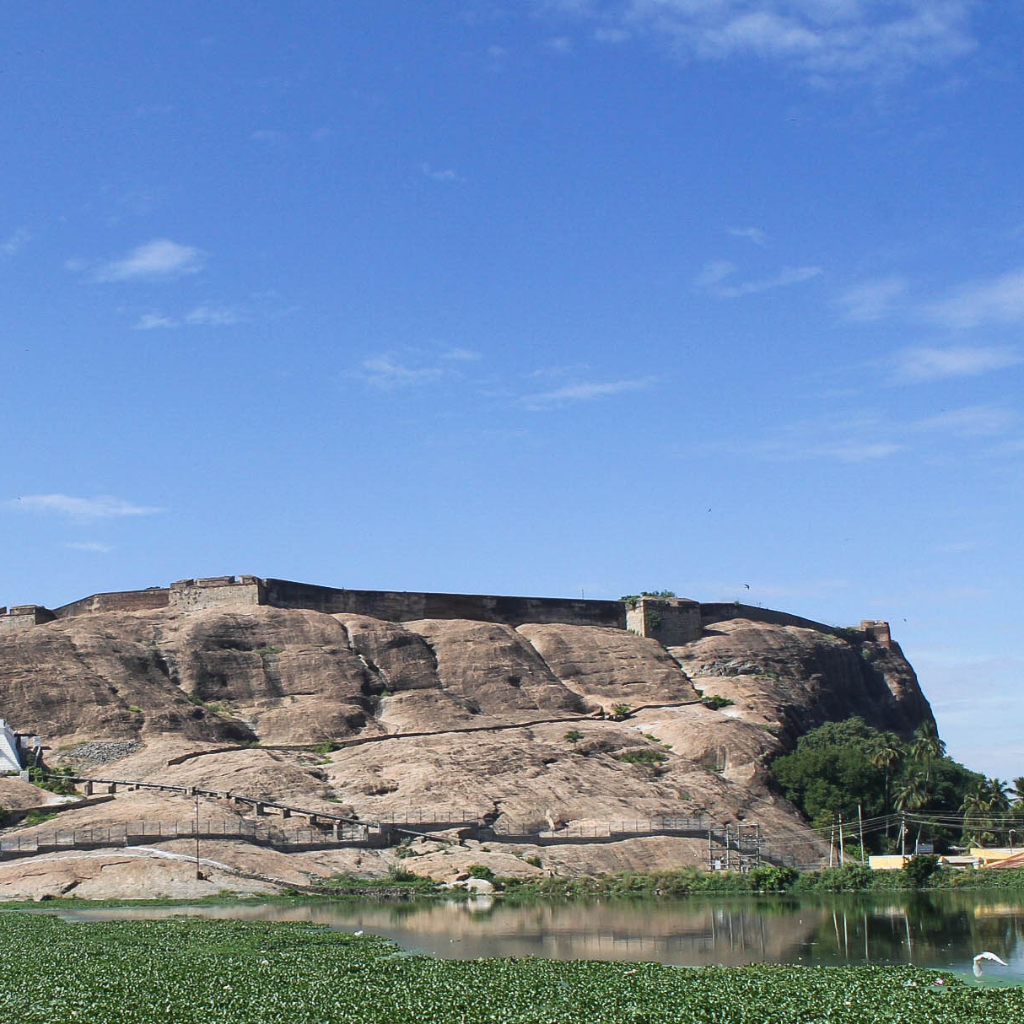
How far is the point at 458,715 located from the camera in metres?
77.1

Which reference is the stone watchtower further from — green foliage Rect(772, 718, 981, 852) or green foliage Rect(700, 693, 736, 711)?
green foliage Rect(772, 718, 981, 852)

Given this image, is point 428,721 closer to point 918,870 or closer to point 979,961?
point 918,870

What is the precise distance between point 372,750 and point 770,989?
42072 millimetres

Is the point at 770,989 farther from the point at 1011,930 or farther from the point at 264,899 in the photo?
the point at 264,899

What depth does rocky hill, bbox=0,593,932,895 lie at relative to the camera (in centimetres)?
6116

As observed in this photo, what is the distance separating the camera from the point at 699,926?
4453 centimetres

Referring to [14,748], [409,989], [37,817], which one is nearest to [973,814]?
[37,817]

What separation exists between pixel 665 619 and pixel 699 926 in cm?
5287

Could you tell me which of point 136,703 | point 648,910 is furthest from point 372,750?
point 648,910

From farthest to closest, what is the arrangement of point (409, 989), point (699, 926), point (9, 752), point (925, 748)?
point (925, 748) < point (9, 752) < point (699, 926) < point (409, 989)

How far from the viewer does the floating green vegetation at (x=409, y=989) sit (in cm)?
2684

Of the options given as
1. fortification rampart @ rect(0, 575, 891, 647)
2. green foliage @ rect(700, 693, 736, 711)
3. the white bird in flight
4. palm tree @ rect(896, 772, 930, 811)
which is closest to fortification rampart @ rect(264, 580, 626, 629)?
fortification rampart @ rect(0, 575, 891, 647)

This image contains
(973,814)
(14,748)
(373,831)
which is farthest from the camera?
(973,814)

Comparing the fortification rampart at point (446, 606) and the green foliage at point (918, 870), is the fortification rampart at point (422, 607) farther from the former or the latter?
the green foliage at point (918, 870)
